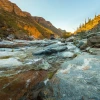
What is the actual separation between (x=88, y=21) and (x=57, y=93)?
85.9 m

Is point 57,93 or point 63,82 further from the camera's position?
point 63,82

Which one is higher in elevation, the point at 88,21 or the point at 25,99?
the point at 88,21

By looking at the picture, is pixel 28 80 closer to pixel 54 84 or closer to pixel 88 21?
pixel 54 84

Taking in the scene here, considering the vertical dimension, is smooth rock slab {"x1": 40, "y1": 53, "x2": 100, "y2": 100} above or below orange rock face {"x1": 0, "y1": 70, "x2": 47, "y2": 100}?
above

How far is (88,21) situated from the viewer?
84.2 metres

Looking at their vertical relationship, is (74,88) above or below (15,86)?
above

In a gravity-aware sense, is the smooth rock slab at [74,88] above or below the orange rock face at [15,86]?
above

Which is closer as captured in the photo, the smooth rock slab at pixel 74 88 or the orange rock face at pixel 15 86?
the smooth rock slab at pixel 74 88

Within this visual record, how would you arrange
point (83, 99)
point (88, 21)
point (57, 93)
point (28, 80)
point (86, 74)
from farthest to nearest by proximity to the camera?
point (88, 21) → point (28, 80) → point (86, 74) → point (57, 93) → point (83, 99)

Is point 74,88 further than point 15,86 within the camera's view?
No

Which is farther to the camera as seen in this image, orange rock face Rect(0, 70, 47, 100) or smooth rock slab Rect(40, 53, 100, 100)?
orange rock face Rect(0, 70, 47, 100)

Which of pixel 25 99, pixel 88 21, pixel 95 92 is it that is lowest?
pixel 25 99

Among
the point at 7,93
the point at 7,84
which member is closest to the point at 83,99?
the point at 7,93

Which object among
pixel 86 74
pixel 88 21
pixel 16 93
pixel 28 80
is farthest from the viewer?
pixel 88 21
